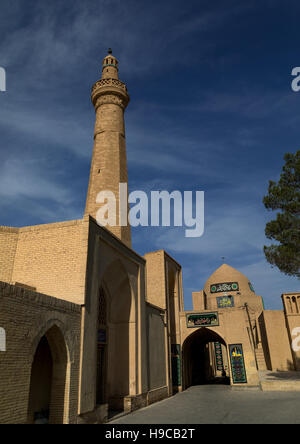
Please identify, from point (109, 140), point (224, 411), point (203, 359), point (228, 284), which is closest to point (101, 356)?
point (224, 411)

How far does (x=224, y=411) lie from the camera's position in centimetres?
1155

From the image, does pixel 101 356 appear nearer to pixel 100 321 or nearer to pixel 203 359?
pixel 100 321

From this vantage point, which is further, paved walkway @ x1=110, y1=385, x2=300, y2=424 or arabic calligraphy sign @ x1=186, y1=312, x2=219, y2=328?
arabic calligraphy sign @ x1=186, y1=312, x2=219, y2=328

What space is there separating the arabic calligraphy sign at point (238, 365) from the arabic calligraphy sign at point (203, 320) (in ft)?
5.86

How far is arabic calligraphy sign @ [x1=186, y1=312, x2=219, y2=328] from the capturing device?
19734mm

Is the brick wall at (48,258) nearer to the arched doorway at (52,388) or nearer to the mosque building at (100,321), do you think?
the mosque building at (100,321)

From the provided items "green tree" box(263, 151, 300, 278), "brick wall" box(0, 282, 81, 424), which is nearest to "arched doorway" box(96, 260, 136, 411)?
"brick wall" box(0, 282, 81, 424)

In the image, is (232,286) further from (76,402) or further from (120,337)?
(76,402)

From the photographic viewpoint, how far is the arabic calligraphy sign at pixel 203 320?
64.7 feet

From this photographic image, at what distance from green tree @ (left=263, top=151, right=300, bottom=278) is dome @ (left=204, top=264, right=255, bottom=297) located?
23502mm

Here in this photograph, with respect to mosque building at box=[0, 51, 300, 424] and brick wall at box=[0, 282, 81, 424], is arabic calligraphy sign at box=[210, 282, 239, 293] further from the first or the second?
brick wall at box=[0, 282, 81, 424]

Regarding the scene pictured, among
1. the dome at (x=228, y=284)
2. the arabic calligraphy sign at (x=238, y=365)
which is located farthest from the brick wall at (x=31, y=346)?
the dome at (x=228, y=284)

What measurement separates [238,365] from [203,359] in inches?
454
